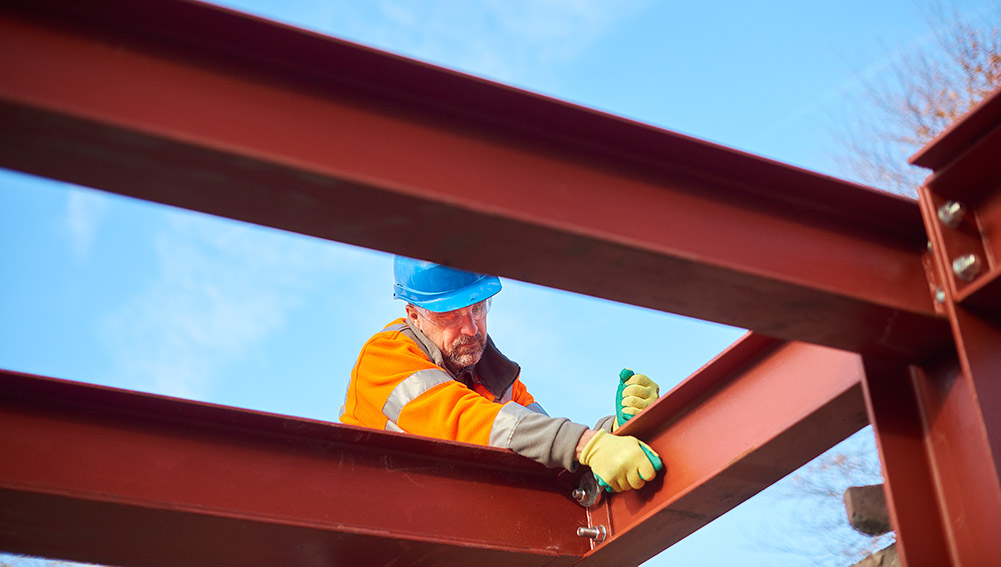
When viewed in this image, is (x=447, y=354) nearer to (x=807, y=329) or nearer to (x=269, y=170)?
(x=807, y=329)

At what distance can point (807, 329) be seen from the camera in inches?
113

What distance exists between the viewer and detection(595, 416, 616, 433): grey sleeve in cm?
464

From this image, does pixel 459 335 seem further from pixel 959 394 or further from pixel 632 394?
pixel 959 394

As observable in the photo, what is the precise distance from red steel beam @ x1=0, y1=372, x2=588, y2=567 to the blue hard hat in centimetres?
136

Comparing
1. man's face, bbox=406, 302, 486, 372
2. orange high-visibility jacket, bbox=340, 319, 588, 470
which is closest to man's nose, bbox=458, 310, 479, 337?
man's face, bbox=406, 302, 486, 372

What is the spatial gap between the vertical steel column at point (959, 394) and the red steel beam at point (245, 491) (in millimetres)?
1701

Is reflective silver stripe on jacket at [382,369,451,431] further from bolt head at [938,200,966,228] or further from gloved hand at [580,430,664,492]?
bolt head at [938,200,966,228]

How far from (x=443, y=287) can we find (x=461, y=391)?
3.02 feet

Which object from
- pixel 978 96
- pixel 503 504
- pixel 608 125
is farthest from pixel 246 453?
pixel 978 96

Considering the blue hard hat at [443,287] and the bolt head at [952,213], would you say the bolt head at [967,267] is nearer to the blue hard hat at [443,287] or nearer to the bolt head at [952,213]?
the bolt head at [952,213]

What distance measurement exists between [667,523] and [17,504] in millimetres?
2453

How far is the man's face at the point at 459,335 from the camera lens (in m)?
5.51

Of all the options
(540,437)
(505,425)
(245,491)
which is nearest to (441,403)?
(505,425)

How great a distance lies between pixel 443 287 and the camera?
537 centimetres
